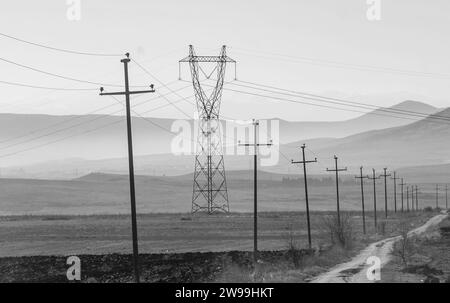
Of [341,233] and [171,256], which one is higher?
[341,233]

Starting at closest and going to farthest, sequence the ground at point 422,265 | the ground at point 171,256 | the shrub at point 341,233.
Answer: the ground at point 422,265 → the ground at point 171,256 → the shrub at point 341,233

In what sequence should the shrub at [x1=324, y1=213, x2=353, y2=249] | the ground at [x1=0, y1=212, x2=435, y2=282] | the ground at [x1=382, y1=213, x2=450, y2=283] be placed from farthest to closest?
1. the shrub at [x1=324, y1=213, x2=353, y2=249]
2. the ground at [x1=0, y1=212, x2=435, y2=282]
3. the ground at [x1=382, y1=213, x2=450, y2=283]

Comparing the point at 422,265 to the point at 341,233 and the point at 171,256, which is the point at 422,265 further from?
the point at 171,256

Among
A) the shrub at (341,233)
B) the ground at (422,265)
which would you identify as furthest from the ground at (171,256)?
the ground at (422,265)

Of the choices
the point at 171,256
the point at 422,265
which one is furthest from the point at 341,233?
the point at 422,265

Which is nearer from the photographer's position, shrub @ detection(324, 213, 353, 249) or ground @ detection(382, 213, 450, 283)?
ground @ detection(382, 213, 450, 283)

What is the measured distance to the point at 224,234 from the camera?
72188 millimetres

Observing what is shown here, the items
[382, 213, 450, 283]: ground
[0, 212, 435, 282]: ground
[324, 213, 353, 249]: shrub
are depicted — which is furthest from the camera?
[324, 213, 353, 249]: shrub

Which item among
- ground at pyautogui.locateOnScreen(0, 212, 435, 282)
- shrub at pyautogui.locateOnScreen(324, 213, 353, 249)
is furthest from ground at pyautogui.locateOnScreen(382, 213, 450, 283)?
shrub at pyautogui.locateOnScreen(324, 213, 353, 249)

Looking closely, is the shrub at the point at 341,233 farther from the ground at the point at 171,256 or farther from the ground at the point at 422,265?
the ground at the point at 422,265

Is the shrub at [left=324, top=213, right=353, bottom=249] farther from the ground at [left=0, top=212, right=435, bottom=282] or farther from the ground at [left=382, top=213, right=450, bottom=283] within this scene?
the ground at [left=382, top=213, right=450, bottom=283]
